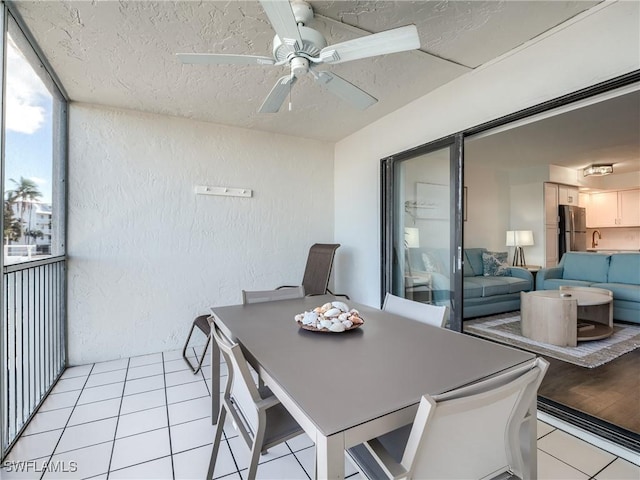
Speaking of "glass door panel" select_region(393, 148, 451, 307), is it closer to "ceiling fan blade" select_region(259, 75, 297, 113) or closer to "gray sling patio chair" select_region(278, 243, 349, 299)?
"gray sling patio chair" select_region(278, 243, 349, 299)

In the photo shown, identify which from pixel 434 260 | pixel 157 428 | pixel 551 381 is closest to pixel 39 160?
pixel 157 428

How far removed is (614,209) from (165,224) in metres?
8.21

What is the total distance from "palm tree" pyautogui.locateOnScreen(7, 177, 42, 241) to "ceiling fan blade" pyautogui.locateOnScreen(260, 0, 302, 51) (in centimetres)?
183

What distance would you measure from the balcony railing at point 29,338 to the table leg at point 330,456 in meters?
1.91

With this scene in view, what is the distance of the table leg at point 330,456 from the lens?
2.48 feet

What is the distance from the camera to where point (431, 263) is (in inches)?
116

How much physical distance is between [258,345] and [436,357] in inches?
28.8

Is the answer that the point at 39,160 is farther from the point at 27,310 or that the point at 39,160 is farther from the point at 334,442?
the point at 334,442

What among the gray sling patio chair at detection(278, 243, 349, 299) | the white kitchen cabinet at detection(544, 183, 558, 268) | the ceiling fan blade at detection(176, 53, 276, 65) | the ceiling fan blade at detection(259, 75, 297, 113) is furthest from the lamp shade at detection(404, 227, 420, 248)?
the white kitchen cabinet at detection(544, 183, 558, 268)

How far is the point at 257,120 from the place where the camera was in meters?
3.38

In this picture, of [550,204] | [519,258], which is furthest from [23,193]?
[550,204]

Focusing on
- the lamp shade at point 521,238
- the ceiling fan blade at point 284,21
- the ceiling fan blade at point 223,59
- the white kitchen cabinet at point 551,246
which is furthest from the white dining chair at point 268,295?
the white kitchen cabinet at point 551,246

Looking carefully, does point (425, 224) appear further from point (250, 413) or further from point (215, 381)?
point (250, 413)

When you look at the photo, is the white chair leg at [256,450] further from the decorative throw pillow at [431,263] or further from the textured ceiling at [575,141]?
the textured ceiling at [575,141]
